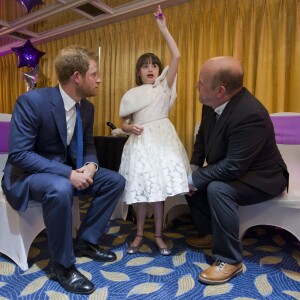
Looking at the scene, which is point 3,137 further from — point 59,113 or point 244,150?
→ point 244,150

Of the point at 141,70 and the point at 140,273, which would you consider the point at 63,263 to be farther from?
the point at 141,70

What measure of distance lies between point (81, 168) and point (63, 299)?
0.61 metres

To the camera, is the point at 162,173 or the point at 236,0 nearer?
the point at 162,173

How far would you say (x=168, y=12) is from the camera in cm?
268

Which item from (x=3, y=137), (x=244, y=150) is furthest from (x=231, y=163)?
(x=3, y=137)

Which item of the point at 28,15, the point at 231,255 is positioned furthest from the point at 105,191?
the point at 28,15

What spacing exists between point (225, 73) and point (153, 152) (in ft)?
1.84

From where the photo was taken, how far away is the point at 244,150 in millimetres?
1372

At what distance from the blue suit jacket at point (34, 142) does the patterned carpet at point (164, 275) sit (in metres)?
0.35

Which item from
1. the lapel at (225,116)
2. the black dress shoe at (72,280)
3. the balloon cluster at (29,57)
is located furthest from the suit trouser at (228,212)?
the balloon cluster at (29,57)

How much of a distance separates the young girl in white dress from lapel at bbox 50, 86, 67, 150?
1.27ft

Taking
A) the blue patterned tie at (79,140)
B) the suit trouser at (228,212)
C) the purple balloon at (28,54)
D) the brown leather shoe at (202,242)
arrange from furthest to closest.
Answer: the purple balloon at (28,54) → the brown leather shoe at (202,242) → the blue patterned tie at (79,140) → the suit trouser at (228,212)

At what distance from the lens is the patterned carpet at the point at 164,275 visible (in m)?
1.23

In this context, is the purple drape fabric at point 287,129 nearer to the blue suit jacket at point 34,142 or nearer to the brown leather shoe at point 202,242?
the brown leather shoe at point 202,242
